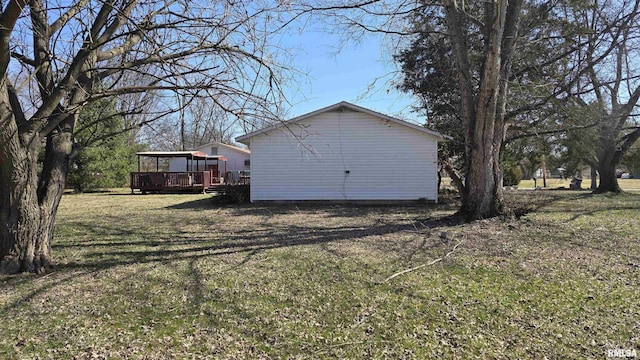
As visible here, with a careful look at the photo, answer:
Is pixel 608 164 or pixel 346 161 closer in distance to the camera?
pixel 346 161

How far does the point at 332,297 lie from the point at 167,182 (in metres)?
18.9

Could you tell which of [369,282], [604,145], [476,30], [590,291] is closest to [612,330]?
[590,291]

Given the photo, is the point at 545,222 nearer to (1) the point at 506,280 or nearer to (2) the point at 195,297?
(1) the point at 506,280

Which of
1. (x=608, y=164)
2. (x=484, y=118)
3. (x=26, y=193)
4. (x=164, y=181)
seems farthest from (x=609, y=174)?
(x=164, y=181)

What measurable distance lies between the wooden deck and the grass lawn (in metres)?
13.8

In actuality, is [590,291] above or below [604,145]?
below

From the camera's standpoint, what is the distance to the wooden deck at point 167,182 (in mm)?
20734

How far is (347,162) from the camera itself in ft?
45.0

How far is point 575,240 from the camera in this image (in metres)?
6.56

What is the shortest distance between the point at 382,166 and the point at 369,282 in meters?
9.61

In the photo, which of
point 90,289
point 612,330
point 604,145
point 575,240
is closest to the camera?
point 612,330

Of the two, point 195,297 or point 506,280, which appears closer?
point 195,297

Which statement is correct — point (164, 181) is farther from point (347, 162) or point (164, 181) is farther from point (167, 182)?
point (347, 162)

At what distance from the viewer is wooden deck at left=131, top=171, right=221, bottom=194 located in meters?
20.7
